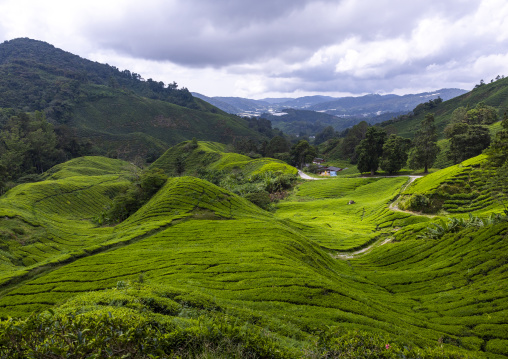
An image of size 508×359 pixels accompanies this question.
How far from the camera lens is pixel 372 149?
79.3 metres

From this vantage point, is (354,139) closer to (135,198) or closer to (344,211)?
(344,211)

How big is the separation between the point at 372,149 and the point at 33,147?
13391 centimetres

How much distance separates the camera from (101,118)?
616ft

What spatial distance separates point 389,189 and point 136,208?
57.4 meters

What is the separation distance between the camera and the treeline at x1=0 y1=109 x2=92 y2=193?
96700 mm

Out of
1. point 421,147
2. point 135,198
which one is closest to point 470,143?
point 421,147

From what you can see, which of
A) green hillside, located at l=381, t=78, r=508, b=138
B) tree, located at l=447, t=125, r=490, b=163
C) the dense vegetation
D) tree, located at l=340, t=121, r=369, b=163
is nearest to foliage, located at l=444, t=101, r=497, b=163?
tree, located at l=447, t=125, r=490, b=163

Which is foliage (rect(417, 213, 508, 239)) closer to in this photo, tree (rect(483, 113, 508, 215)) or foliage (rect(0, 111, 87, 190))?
tree (rect(483, 113, 508, 215))

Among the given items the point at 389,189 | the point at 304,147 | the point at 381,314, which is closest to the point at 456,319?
the point at 381,314

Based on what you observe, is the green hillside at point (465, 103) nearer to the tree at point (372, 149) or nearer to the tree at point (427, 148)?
the tree at point (372, 149)

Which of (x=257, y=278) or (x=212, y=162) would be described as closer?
(x=257, y=278)

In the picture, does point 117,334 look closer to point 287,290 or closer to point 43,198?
point 287,290

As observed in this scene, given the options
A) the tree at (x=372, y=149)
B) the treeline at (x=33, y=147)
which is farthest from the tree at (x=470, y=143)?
the treeline at (x=33, y=147)

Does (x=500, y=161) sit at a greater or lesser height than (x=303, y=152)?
lesser
